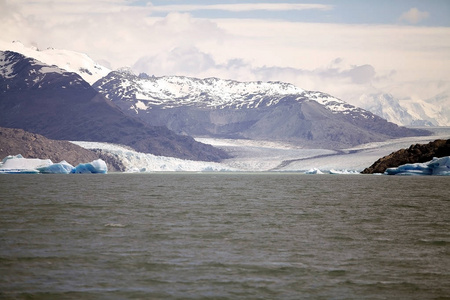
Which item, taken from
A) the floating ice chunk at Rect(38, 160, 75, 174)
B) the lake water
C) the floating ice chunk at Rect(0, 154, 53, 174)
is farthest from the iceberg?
the lake water

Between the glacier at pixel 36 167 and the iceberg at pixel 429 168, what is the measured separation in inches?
2399

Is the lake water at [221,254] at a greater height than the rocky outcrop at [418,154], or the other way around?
the rocky outcrop at [418,154]

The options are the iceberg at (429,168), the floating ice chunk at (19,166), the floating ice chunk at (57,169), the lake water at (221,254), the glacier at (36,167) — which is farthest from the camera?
the floating ice chunk at (57,169)

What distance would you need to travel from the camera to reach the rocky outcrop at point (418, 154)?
137625 millimetres

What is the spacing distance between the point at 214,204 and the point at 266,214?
9.93 m

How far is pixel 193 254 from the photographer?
2683 centimetres

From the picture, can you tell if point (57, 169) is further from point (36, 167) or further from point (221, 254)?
point (221, 254)

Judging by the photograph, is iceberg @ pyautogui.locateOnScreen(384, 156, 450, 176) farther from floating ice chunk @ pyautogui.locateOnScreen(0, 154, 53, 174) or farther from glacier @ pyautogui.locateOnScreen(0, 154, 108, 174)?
floating ice chunk @ pyautogui.locateOnScreen(0, 154, 53, 174)

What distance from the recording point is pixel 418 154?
475 ft

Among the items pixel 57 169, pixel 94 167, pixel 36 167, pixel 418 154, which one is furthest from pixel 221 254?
pixel 418 154

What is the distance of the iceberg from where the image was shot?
120 metres

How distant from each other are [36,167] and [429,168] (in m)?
77.9

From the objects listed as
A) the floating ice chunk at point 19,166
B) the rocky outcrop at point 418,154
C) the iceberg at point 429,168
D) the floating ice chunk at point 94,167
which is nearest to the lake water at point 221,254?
the iceberg at point 429,168

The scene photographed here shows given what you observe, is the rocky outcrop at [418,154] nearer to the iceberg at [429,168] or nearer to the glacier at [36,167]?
the iceberg at [429,168]
